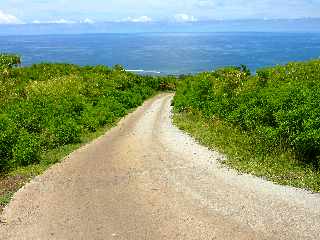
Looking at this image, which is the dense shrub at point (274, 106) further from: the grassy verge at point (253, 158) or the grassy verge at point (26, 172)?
the grassy verge at point (26, 172)

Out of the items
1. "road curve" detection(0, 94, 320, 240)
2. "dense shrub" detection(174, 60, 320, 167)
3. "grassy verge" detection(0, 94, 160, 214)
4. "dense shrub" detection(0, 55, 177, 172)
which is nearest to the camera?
"road curve" detection(0, 94, 320, 240)

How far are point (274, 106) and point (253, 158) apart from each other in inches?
164

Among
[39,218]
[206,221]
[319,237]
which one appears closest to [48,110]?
[39,218]

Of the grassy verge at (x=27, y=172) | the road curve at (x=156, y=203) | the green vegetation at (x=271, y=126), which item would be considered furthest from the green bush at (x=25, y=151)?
the green vegetation at (x=271, y=126)

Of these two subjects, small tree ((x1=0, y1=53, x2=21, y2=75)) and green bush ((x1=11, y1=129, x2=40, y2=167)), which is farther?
small tree ((x1=0, y1=53, x2=21, y2=75))

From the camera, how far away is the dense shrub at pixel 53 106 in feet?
90.0

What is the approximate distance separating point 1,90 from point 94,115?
17684 millimetres

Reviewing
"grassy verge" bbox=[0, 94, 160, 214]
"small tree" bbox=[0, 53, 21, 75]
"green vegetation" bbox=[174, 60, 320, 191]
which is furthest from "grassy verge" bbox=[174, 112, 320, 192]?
"small tree" bbox=[0, 53, 21, 75]

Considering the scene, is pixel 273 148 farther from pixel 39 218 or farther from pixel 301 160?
pixel 39 218

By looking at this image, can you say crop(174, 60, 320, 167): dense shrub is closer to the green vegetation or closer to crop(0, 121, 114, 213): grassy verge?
the green vegetation

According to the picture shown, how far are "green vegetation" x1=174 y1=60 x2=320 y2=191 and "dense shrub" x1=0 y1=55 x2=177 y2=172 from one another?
835 centimetres

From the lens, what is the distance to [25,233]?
1602cm

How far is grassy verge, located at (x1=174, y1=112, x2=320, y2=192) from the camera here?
20.6 metres

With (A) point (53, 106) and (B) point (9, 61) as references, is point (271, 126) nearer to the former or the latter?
(A) point (53, 106)
